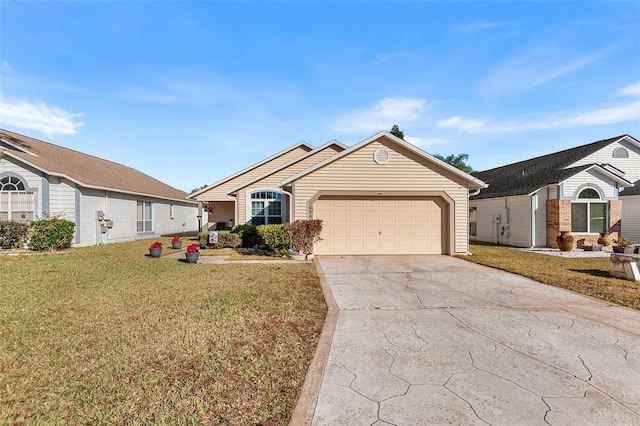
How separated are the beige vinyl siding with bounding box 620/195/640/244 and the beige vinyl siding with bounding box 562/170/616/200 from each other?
3.13 m

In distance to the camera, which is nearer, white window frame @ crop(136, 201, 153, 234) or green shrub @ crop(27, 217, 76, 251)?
green shrub @ crop(27, 217, 76, 251)

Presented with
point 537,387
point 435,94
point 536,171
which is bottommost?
point 537,387

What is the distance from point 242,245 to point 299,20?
1048 centimetres

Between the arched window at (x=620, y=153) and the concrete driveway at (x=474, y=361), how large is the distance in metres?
17.2

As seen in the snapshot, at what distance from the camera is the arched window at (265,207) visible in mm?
16531

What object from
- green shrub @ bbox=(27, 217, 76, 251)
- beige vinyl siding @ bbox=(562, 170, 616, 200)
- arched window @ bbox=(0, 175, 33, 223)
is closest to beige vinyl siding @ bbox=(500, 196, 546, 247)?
beige vinyl siding @ bbox=(562, 170, 616, 200)

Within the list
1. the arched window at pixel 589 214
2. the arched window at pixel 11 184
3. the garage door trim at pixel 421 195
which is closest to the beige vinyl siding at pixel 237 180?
the garage door trim at pixel 421 195

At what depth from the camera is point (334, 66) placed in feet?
45.5

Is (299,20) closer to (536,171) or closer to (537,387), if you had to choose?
(537,387)

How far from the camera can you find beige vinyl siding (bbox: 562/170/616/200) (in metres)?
15.0

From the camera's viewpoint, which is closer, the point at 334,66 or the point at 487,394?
the point at 487,394

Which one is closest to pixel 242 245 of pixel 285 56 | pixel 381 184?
pixel 381 184

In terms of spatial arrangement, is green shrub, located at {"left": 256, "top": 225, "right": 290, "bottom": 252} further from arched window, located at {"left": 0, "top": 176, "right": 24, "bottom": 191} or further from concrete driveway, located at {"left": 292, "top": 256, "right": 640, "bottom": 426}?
arched window, located at {"left": 0, "top": 176, "right": 24, "bottom": 191}

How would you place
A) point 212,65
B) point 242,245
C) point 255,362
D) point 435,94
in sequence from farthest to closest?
1. point 242,245
2. point 435,94
3. point 212,65
4. point 255,362
